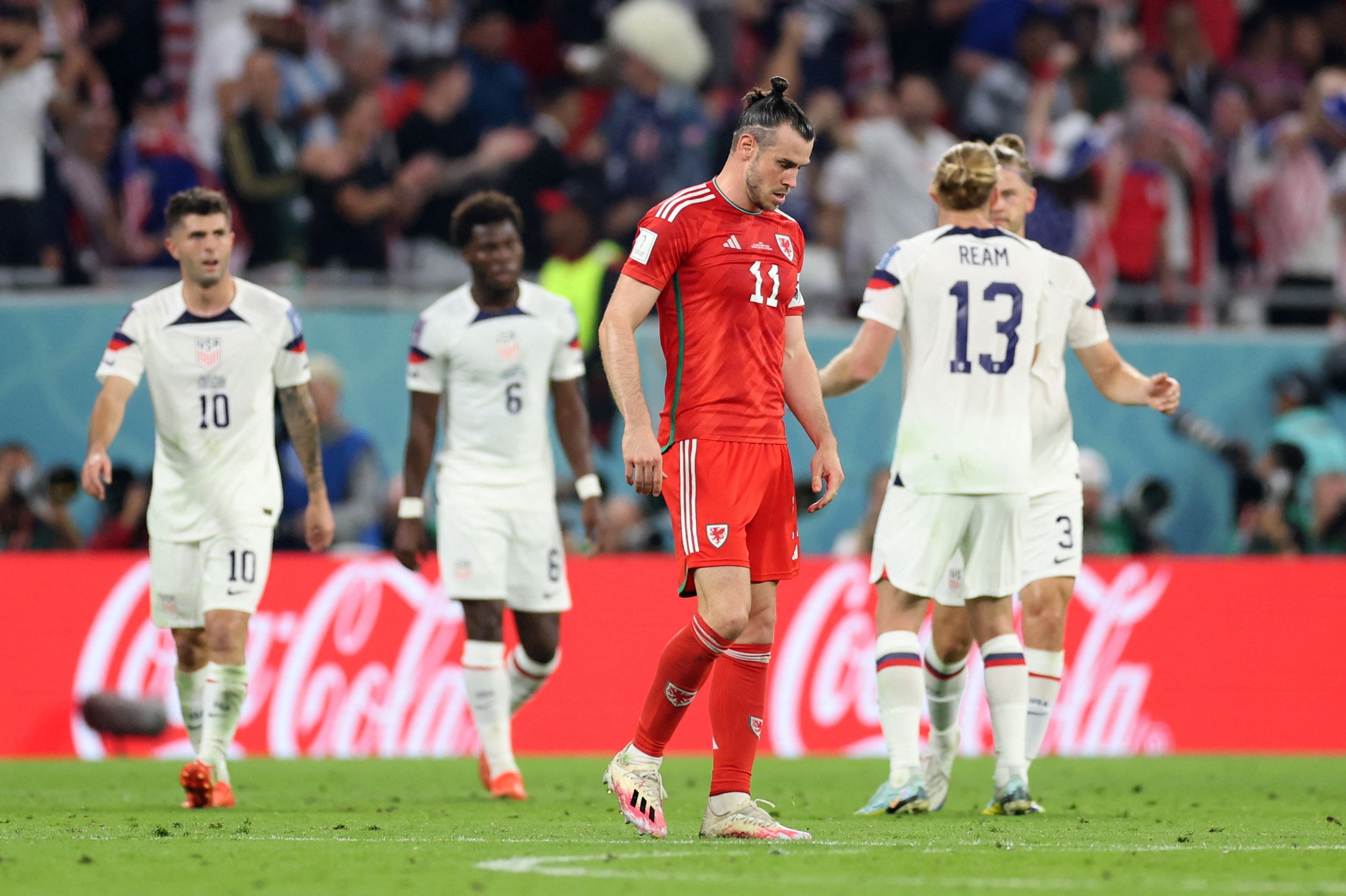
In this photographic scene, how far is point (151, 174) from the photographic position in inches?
611

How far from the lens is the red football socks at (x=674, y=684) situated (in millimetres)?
6992

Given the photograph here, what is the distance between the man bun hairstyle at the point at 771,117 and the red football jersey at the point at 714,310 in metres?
0.27

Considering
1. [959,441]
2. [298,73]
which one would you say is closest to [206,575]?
[959,441]

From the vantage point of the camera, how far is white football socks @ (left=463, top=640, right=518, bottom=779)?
32.5ft

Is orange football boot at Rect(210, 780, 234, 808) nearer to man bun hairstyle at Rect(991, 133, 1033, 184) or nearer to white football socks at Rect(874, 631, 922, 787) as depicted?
white football socks at Rect(874, 631, 922, 787)

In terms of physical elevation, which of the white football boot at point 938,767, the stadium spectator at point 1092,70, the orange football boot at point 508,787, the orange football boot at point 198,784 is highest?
the stadium spectator at point 1092,70

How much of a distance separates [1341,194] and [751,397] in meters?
12.2

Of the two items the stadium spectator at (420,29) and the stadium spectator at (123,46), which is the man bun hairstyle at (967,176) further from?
the stadium spectator at (123,46)

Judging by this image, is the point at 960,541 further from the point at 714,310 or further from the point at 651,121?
the point at 651,121

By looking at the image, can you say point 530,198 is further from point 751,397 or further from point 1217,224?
point 751,397

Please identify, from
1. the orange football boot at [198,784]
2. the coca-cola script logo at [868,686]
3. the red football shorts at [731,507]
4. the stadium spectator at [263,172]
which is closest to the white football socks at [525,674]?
the orange football boot at [198,784]

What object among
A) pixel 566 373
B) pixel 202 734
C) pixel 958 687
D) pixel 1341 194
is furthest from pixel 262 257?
pixel 1341 194

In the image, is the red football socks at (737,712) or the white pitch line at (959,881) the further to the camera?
the red football socks at (737,712)

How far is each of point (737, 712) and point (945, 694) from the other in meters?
1.97
